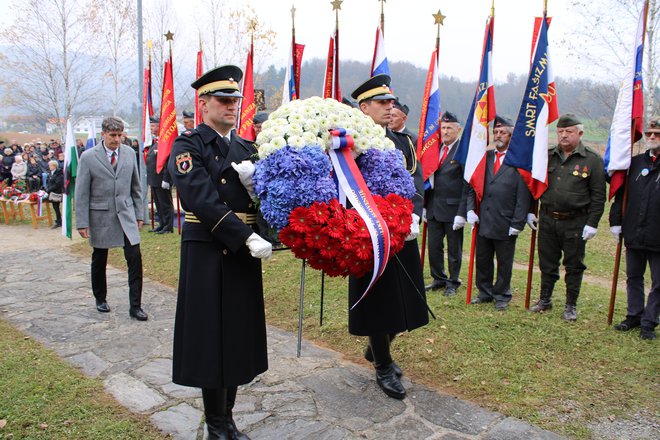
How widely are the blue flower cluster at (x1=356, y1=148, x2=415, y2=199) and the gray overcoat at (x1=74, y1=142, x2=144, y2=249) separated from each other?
10.7 feet

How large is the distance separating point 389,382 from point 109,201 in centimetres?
369

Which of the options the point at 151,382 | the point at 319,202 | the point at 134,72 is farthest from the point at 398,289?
the point at 134,72

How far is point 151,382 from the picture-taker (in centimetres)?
429

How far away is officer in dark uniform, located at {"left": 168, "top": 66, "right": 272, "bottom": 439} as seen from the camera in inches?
120

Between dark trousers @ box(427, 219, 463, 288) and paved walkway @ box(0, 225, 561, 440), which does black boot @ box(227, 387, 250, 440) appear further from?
dark trousers @ box(427, 219, 463, 288)

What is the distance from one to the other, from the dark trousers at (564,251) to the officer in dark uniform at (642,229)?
0.40m

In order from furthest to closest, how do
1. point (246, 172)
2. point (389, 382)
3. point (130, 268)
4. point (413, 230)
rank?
point (130, 268) < point (389, 382) < point (413, 230) < point (246, 172)

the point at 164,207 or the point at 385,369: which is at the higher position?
the point at 164,207

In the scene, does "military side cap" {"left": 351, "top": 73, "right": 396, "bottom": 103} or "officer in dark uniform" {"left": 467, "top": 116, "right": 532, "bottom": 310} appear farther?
"officer in dark uniform" {"left": 467, "top": 116, "right": 532, "bottom": 310}

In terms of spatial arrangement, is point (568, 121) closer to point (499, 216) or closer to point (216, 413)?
point (499, 216)

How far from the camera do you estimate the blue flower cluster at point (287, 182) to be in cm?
309

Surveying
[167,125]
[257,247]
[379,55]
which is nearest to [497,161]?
[379,55]

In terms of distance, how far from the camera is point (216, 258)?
3176 millimetres

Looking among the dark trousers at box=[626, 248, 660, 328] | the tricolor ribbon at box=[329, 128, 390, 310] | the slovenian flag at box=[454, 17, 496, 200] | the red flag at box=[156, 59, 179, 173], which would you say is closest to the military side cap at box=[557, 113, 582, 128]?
the slovenian flag at box=[454, 17, 496, 200]
